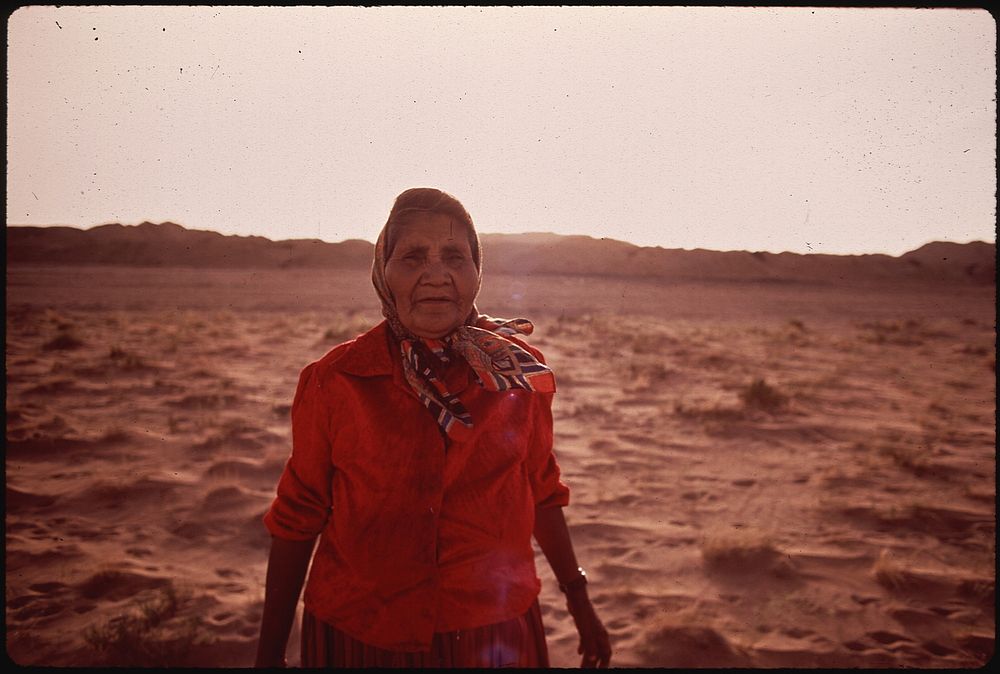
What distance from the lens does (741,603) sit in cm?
397

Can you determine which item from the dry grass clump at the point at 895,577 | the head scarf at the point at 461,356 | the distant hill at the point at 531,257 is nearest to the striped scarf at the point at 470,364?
the head scarf at the point at 461,356

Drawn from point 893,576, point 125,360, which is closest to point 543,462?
point 893,576

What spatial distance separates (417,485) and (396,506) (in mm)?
79

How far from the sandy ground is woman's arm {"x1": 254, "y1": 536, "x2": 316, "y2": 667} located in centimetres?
197

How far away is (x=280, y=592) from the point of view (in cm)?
172

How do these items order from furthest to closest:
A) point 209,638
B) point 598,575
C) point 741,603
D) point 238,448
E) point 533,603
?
point 238,448 → point 598,575 → point 741,603 → point 209,638 → point 533,603

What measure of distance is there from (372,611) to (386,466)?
0.40 meters

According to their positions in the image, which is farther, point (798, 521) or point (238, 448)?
point (238, 448)

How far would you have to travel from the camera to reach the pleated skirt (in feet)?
5.28

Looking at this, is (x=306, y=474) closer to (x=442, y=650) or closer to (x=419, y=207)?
(x=442, y=650)

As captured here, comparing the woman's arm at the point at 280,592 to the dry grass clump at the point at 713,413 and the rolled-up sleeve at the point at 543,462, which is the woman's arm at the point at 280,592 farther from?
the dry grass clump at the point at 713,413

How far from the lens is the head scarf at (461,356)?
5.35 feet

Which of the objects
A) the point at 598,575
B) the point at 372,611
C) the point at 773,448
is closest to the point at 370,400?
the point at 372,611

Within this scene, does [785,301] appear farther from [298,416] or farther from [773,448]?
[298,416]
